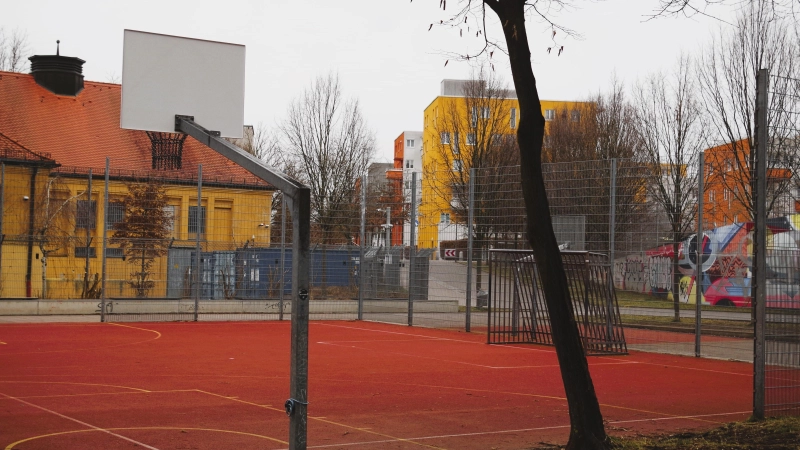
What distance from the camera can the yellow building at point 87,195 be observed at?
22328mm

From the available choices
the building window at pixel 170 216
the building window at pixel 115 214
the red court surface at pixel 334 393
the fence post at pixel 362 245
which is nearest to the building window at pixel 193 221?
the building window at pixel 170 216

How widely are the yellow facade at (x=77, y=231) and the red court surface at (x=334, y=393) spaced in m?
6.52

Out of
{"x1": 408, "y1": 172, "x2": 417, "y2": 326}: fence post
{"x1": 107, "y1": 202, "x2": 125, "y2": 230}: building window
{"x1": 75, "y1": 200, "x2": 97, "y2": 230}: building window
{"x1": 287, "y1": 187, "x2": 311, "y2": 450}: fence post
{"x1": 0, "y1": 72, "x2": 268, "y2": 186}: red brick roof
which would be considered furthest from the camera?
{"x1": 0, "y1": 72, "x2": 268, "y2": 186}: red brick roof

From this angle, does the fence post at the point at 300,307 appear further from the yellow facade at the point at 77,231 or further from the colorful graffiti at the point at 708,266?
the yellow facade at the point at 77,231

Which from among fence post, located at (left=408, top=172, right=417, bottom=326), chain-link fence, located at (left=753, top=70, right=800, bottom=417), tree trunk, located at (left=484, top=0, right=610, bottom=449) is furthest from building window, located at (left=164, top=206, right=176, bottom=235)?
tree trunk, located at (left=484, top=0, right=610, bottom=449)

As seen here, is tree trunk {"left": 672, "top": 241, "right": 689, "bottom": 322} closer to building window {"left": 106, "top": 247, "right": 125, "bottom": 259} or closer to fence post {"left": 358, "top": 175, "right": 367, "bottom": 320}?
fence post {"left": 358, "top": 175, "right": 367, "bottom": 320}

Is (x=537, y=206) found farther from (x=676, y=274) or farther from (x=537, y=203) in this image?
(x=676, y=274)

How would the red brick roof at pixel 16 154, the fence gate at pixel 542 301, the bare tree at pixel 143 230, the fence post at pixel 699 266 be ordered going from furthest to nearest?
the red brick roof at pixel 16 154 → the bare tree at pixel 143 230 → the fence gate at pixel 542 301 → the fence post at pixel 699 266

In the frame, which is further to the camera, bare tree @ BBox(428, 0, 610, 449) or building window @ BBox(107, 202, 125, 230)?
building window @ BBox(107, 202, 125, 230)

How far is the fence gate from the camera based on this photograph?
48.3 feet

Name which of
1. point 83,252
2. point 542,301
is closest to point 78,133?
point 83,252

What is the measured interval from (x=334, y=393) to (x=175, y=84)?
163 inches

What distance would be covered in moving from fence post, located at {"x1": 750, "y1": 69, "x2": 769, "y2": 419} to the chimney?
34796mm

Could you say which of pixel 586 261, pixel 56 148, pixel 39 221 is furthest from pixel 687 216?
pixel 56 148
